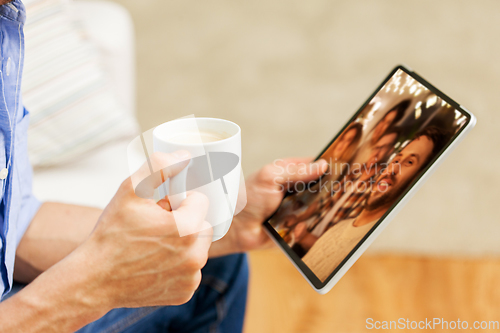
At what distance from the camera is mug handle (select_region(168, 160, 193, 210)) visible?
253 mm

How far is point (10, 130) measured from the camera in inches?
15.2

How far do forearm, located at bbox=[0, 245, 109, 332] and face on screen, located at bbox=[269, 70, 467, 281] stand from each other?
0.67 feet

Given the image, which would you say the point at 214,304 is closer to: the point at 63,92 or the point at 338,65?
the point at 63,92

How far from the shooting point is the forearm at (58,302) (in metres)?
0.34

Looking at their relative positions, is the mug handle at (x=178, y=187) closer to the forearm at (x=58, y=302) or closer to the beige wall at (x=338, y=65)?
the forearm at (x=58, y=302)

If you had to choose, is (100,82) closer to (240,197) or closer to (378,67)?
(240,197)

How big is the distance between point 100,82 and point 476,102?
1035 mm

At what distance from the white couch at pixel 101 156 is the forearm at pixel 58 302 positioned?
6.6 inches

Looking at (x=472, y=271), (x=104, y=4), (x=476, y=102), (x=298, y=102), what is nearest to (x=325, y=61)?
(x=298, y=102)

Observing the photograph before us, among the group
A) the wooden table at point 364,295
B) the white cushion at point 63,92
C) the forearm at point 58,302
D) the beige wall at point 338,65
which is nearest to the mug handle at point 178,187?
the forearm at point 58,302

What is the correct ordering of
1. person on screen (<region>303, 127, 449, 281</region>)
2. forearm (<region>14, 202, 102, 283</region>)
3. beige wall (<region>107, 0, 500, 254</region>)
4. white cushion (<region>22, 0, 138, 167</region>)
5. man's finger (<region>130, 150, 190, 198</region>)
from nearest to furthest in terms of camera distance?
man's finger (<region>130, 150, 190, 198</region>) < person on screen (<region>303, 127, 449, 281</region>) < forearm (<region>14, 202, 102, 283</region>) < white cushion (<region>22, 0, 138, 167</region>) < beige wall (<region>107, 0, 500, 254</region>)

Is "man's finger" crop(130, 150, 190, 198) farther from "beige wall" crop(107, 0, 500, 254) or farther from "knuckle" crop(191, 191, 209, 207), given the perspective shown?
"beige wall" crop(107, 0, 500, 254)

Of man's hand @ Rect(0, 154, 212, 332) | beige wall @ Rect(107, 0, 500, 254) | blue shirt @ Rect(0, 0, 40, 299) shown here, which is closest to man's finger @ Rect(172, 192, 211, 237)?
man's hand @ Rect(0, 154, 212, 332)

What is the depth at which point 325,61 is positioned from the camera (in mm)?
1160
